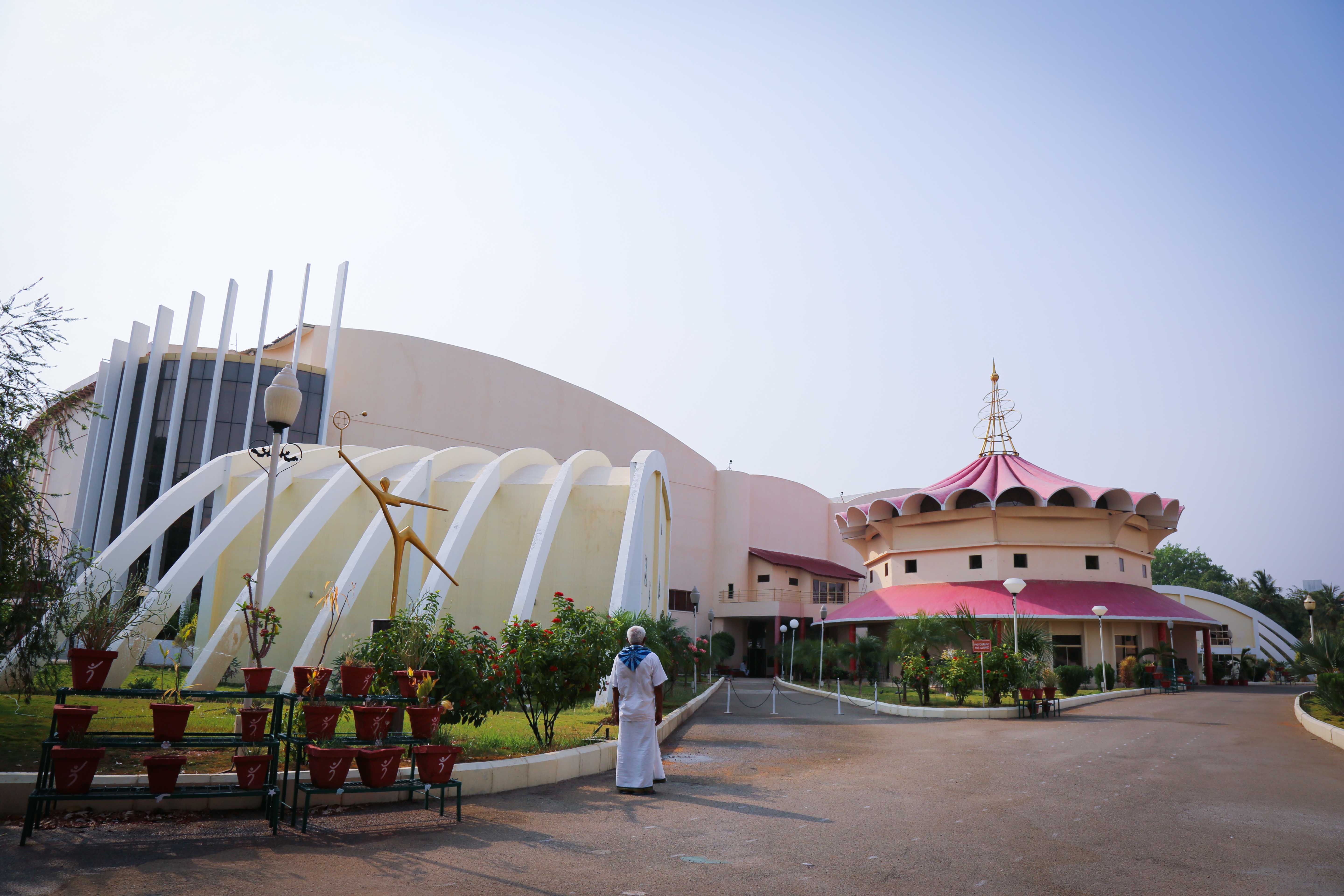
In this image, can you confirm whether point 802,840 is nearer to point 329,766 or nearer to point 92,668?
point 329,766

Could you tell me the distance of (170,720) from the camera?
5715 millimetres

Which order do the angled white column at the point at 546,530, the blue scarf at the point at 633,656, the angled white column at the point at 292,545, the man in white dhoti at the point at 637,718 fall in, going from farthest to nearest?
the angled white column at the point at 546,530
the angled white column at the point at 292,545
the blue scarf at the point at 633,656
the man in white dhoti at the point at 637,718

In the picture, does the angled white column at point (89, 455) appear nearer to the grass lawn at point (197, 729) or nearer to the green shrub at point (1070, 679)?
the grass lawn at point (197, 729)

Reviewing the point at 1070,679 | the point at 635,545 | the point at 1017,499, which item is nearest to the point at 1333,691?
the point at 1070,679

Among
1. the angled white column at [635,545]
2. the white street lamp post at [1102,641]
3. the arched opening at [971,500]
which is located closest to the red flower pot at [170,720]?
the angled white column at [635,545]

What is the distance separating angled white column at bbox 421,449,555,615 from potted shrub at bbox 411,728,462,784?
430 inches

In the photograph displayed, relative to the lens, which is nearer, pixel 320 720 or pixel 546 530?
pixel 320 720

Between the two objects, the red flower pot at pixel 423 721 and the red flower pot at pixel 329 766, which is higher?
the red flower pot at pixel 423 721

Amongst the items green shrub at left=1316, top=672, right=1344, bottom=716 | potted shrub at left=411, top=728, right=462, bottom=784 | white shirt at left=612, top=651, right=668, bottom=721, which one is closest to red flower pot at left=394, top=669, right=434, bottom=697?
potted shrub at left=411, top=728, right=462, bottom=784

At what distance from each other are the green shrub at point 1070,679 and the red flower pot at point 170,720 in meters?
21.4

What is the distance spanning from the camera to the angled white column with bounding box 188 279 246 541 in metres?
28.2

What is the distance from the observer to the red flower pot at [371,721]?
629 cm

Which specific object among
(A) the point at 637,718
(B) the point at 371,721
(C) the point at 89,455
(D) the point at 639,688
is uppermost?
(C) the point at 89,455

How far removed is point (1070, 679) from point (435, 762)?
20.0 m
